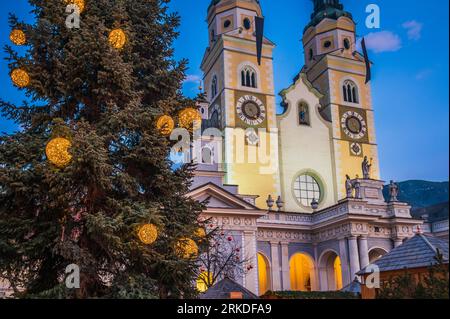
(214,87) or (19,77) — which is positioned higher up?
(214,87)

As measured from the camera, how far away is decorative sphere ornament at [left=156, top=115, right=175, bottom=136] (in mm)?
8297

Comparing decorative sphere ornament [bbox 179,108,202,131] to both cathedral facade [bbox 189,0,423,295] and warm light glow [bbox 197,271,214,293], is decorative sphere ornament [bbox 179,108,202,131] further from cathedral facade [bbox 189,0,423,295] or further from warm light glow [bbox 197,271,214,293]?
cathedral facade [bbox 189,0,423,295]

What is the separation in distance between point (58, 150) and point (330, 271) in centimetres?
2108

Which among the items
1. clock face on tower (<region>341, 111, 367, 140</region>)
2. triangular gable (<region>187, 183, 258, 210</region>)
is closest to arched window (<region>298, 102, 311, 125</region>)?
clock face on tower (<region>341, 111, 367, 140</region>)

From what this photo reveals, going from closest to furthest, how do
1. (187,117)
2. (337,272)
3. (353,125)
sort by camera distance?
1. (187,117)
2. (337,272)
3. (353,125)

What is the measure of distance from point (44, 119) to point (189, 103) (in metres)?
2.54

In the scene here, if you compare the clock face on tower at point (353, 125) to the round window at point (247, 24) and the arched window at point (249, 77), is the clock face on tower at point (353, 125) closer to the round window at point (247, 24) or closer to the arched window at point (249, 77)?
the arched window at point (249, 77)

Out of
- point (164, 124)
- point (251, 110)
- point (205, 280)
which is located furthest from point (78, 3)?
point (251, 110)

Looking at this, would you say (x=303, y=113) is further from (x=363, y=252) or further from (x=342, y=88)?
(x=363, y=252)

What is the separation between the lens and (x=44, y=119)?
869 centimetres

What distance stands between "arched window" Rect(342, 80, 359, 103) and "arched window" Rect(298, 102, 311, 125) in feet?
9.75

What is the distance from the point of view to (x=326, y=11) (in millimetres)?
34219
